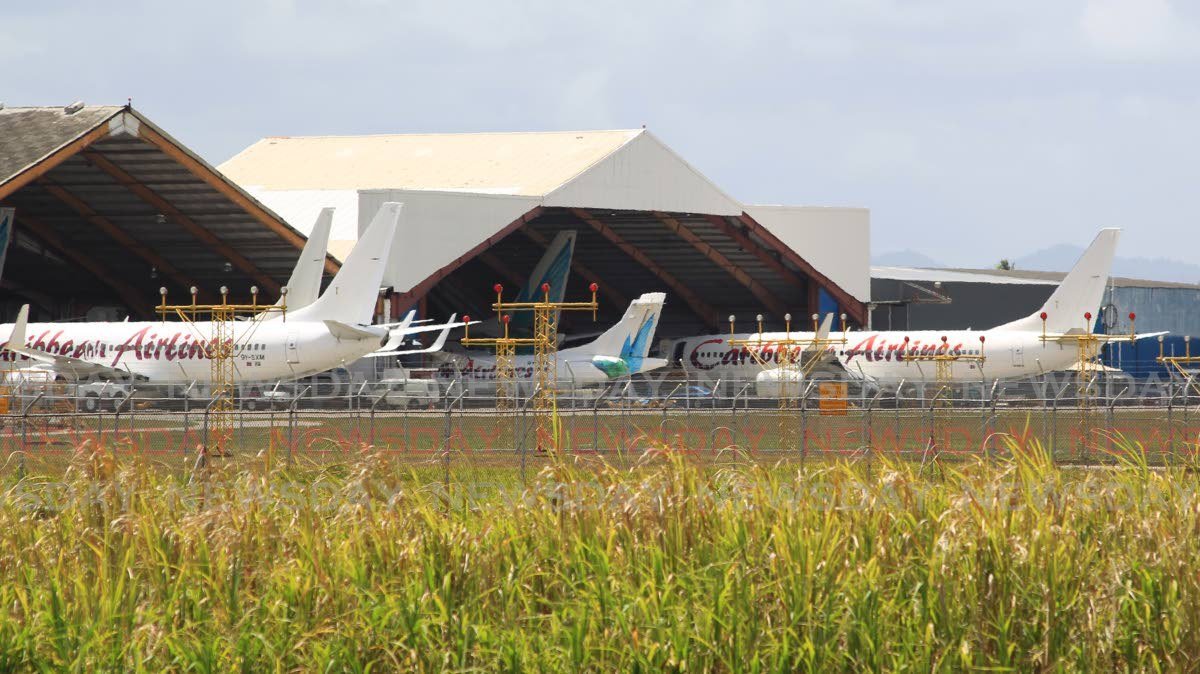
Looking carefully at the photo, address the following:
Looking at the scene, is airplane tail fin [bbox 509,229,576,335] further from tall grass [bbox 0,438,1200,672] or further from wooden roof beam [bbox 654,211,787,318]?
tall grass [bbox 0,438,1200,672]

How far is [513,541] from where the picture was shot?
1494 centimetres

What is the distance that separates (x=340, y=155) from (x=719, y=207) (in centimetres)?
2086

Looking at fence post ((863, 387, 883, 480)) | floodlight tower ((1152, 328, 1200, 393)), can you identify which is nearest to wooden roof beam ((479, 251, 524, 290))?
floodlight tower ((1152, 328, 1200, 393))

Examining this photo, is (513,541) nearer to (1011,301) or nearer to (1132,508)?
(1132,508)

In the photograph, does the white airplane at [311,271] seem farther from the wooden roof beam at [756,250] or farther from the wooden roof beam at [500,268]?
the wooden roof beam at [500,268]

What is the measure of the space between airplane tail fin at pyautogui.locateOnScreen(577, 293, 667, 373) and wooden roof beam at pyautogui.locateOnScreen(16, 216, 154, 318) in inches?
962

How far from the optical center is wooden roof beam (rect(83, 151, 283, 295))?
194ft

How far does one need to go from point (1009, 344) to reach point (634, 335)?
17.5 meters

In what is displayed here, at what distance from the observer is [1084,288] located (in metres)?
67.1

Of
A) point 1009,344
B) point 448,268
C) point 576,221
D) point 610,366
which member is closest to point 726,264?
point 576,221

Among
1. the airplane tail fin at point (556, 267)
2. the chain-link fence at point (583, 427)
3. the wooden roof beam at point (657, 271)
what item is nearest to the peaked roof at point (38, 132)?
the chain-link fence at point (583, 427)

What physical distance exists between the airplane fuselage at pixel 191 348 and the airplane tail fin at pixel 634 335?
742 inches

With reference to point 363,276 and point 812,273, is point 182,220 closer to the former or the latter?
point 363,276

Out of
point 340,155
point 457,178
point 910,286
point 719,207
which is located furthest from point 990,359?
point 340,155
